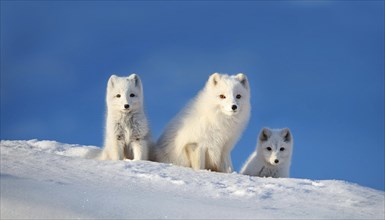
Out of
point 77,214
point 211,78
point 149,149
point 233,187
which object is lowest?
point 77,214

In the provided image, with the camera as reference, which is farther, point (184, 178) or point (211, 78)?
point (211, 78)

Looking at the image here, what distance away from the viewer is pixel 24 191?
16.1ft

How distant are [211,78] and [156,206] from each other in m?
3.69

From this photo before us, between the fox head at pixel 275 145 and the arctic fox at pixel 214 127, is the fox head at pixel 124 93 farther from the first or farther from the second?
the fox head at pixel 275 145

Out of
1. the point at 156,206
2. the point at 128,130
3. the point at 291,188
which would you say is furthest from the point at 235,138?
the point at 156,206

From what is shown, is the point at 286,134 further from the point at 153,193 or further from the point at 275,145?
the point at 153,193

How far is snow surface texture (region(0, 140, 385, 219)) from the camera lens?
4723 mm

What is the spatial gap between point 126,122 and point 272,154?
2229 millimetres

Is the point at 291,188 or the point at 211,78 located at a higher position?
the point at 211,78

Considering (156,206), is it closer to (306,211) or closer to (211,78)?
(306,211)

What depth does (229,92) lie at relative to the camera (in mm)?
7988

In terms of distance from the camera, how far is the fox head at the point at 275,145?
27.8 feet

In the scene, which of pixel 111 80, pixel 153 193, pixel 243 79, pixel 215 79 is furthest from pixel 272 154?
pixel 153 193

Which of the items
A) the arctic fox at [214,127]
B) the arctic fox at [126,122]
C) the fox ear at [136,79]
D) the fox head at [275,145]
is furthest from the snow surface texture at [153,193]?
the fox ear at [136,79]
